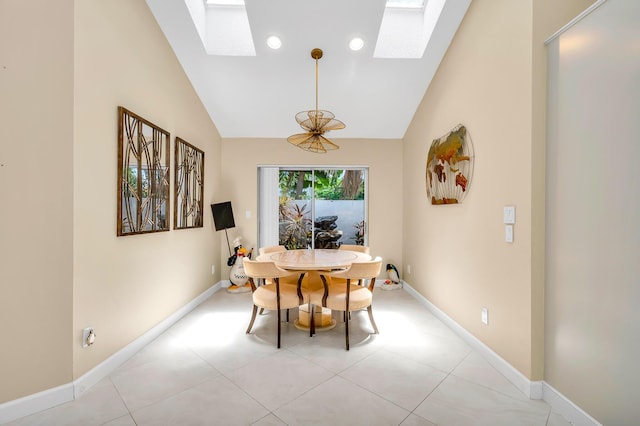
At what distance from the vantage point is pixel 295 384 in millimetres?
2014

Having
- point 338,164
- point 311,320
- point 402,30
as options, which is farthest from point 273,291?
point 402,30

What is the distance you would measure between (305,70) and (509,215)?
8.78 ft

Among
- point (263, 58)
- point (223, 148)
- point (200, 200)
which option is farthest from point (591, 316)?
point (223, 148)

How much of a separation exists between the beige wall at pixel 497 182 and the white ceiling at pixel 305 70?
1.47 ft

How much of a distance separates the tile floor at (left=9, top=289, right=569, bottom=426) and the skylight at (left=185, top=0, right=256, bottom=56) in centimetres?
304

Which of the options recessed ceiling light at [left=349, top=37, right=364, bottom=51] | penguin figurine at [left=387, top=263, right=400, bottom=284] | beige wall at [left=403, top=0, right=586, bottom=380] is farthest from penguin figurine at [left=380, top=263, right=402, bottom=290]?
recessed ceiling light at [left=349, top=37, right=364, bottom=51]

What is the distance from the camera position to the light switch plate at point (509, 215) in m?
2.01

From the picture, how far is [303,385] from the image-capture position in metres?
2.00

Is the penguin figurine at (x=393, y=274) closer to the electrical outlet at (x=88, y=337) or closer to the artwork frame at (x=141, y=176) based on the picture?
the artwork frame at (x=141, y=176)

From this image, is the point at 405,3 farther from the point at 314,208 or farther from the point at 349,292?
the point at 349,292

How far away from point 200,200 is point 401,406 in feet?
10.6

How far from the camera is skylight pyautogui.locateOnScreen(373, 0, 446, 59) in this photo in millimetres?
3186

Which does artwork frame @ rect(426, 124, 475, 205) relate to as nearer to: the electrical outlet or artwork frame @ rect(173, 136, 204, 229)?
artwork frame @ rect(173, 136, 204, 229)

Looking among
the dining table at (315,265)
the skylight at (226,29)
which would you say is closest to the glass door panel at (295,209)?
the dining table at (315,265)
